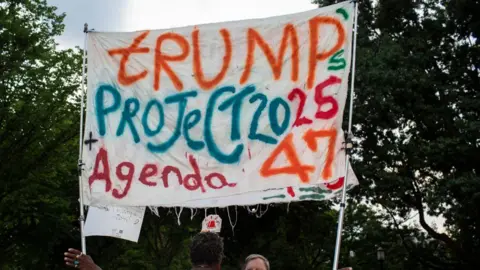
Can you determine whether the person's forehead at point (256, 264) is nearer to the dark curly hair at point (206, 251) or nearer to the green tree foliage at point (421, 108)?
the dark curly hair at point (206, 251)

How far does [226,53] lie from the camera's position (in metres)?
6.55

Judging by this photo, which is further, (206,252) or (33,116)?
(33,116)

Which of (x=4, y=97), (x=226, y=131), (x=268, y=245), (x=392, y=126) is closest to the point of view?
(x=226, y=131)

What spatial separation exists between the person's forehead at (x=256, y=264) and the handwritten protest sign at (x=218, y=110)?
805mm

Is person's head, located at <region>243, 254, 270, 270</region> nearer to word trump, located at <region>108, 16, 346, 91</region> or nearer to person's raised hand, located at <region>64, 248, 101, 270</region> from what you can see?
person's raised hand, located at <region>64, 248, 101, 270</region>

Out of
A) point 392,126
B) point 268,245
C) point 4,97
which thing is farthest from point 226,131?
point 268,245

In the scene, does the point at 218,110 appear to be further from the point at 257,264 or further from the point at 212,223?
the point at 257,264

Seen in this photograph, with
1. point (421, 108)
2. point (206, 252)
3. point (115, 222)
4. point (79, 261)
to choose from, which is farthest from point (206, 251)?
point (421, 108)

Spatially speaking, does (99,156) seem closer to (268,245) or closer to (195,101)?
(195,101)

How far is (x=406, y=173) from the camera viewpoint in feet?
77.0

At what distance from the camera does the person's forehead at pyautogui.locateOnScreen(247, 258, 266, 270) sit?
544 centimetres

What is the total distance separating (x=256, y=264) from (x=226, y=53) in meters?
1.93

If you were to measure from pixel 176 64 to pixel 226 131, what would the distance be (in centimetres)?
78

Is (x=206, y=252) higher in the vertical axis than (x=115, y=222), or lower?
lower
